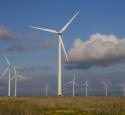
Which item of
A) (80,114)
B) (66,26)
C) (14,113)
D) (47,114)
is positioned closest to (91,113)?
(80,114)

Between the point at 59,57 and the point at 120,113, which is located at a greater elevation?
the point at 59,57

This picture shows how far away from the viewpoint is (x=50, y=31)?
319 feet

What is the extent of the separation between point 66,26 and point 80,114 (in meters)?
60.1

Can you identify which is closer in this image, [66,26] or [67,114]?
[67,114]

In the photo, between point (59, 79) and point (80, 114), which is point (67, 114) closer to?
point (80, 114)

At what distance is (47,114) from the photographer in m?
43.4

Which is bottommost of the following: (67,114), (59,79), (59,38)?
(67,114)

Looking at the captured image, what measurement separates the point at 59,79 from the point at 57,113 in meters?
48.1

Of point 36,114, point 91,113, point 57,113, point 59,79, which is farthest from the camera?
point 59,79

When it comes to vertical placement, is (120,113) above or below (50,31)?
below

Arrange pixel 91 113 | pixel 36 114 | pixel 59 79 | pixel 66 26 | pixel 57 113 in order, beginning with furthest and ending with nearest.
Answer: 1. pixel 66 26
2. pixel 59 79
3. pixel 57 113
4. pixel 91 113
5. pixel 36 114

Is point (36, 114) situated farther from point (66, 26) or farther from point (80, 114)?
point (66, 26)

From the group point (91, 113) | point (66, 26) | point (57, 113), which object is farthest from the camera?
point (66, 26)

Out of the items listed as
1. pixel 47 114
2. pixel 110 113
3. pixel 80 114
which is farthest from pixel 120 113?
pixel 47 114
